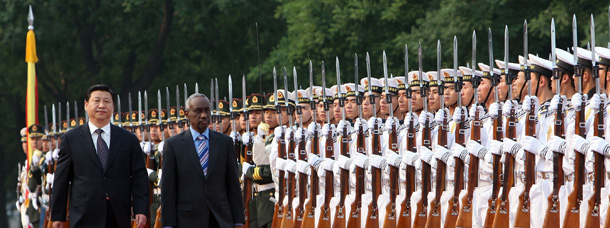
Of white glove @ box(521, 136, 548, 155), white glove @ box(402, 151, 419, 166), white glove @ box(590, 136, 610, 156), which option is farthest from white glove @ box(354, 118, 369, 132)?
white glove @ box(590, 136, 610, 156)

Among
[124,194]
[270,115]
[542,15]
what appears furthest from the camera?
[542,15]

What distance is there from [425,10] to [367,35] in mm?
1033

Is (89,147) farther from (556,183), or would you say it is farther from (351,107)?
(351,107)

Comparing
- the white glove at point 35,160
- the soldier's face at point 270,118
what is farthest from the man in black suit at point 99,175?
the white glove at point 35,160

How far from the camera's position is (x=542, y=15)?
61.4 feet

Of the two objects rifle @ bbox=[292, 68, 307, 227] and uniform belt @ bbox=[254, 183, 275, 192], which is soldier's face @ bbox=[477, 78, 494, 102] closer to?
rifle @ bbox=[292, 68, 307, 227]

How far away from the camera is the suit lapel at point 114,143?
26.9 feet

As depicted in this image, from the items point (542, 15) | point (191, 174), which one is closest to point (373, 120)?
point (191, 174)

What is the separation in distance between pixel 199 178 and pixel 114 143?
59cm

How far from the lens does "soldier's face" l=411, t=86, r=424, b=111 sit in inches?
433

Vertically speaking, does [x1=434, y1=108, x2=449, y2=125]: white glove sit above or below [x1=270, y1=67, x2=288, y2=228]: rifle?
above

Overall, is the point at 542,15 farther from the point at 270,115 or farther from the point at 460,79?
the point at 460,79

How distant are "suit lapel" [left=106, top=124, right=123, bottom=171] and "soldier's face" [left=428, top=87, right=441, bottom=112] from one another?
333 cm

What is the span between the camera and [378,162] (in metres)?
10.5
